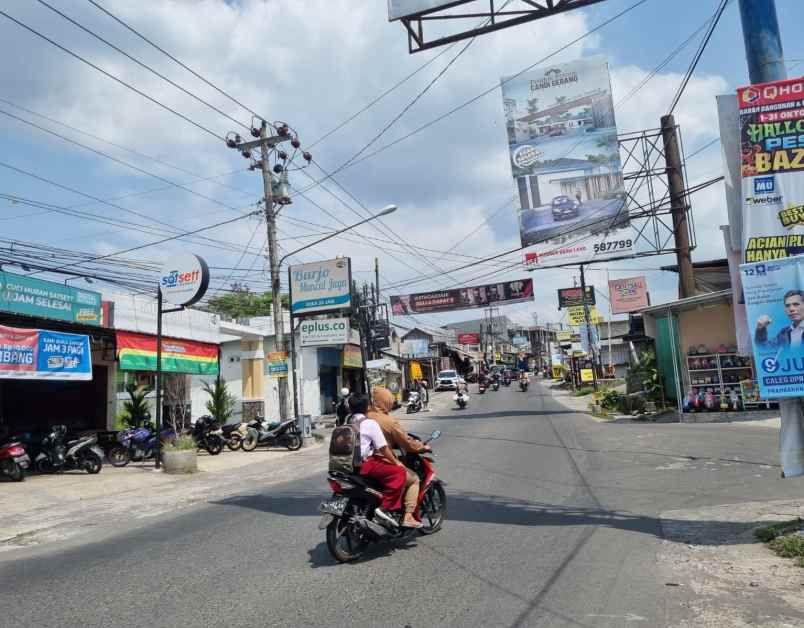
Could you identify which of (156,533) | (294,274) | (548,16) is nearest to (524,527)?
(156,533)

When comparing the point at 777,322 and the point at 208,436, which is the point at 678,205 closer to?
the point at 208,436

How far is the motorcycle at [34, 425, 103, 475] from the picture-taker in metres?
13.4

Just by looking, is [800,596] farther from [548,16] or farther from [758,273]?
[548,16]

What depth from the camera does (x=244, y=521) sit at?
813 cm

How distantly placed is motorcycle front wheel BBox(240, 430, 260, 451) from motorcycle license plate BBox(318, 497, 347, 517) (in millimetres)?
13955

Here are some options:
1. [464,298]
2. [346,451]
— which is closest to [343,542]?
[346,451]

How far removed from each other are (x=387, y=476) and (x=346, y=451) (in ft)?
1.61

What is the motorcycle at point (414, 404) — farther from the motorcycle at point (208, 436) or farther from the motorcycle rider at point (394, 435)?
the motorcycle rider at point (394, 435)

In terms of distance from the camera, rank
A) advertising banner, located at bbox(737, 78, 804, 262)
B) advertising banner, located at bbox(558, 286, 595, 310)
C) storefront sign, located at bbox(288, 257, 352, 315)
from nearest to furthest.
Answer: advertising banner, located at bbox(737, 78, 804, 262), storefront sign, located at bbox(288, 257, 352, 315), advertising banner, located at bbox(558, 286, 595, 310)

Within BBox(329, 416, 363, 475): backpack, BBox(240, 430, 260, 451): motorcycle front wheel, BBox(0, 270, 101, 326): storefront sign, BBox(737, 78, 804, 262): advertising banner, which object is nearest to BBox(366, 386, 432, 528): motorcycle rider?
BBox(329, 416, 363, 475): backpack

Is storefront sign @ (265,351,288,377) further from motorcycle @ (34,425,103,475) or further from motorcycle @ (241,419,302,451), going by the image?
motorcycle @ (34,425,103,475)

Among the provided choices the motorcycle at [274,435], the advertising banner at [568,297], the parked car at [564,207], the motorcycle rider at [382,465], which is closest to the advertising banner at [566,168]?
the parked car at [564,207]

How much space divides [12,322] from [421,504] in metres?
10.7

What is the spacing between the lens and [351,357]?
39.3m
